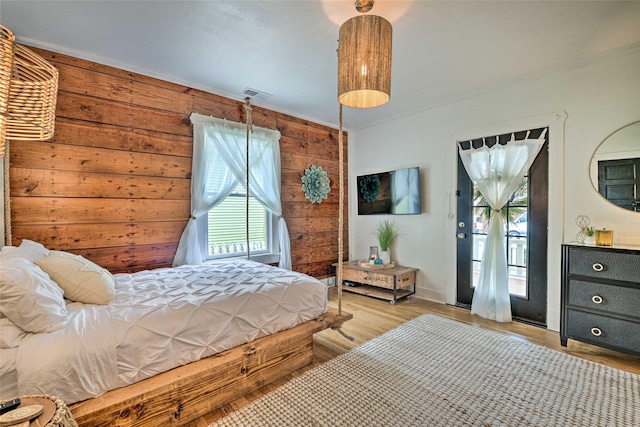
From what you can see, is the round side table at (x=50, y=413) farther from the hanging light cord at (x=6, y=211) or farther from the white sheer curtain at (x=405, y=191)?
the white sheer curtain at (x=405, y=191)

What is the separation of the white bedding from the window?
104 cm

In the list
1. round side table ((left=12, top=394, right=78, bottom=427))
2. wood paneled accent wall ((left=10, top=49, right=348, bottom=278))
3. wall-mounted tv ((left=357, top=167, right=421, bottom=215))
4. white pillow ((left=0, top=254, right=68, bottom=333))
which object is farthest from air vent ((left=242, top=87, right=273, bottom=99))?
round side table ((left=12, top=394, right=78, bottom=427))

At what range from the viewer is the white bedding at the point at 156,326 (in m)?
1.24

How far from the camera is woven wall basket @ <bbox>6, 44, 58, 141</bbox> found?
1050 mm

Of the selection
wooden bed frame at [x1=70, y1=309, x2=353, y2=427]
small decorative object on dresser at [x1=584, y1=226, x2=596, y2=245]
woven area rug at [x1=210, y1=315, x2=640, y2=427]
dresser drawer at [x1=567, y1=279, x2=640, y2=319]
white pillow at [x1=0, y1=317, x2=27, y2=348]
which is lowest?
woven area rug at [x1=210, y1=315, x2=640, y2=427]

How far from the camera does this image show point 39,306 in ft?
4.27

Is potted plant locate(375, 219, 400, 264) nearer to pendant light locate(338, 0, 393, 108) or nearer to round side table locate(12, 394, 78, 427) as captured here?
pendant light locate(338, 0, 393, 108)

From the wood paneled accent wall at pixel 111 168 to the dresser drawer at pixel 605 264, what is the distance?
3692 millimetres

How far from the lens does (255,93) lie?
130 inches

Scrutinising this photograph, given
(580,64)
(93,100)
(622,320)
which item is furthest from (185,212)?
(580,64)

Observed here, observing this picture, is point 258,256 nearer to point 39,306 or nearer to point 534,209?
point 39,306

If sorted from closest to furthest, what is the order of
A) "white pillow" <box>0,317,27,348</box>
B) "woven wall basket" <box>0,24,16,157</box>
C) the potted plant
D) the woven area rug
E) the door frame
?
"woven wall basket" <box>0,24,16,157</box> < "white pillow" <box>0,317,27,348</box> < the woven area rug < the door frame < the potted plant

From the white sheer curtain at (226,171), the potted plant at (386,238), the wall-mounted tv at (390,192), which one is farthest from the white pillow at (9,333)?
the wall-mounted tv at (390,192)

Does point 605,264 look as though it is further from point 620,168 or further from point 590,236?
point 620,168
